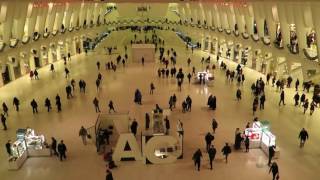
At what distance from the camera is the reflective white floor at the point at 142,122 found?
14272 millimetres

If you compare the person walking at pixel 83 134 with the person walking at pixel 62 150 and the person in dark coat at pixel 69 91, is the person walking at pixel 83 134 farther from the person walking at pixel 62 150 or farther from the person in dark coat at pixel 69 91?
the person in dark coat at pixel 69 91

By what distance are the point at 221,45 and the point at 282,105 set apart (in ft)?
68.7

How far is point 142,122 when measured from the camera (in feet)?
64.2

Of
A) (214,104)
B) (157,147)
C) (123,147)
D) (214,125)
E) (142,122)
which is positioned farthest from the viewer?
(214,104)

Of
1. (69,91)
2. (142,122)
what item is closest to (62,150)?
(142,122)

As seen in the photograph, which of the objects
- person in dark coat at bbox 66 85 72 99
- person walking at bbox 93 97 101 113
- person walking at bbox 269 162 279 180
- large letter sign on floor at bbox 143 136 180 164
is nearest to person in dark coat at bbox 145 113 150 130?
large letter sign on floor at bbox 143 136 180 164

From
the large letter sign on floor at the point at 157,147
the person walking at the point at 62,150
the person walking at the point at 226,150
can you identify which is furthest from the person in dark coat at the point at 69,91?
the person walking at the point at 226,150

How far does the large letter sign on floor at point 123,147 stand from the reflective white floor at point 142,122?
1.20 feet

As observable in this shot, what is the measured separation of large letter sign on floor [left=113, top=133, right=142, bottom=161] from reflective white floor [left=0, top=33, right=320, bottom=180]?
1.20 ft

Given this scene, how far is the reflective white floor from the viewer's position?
1427cm

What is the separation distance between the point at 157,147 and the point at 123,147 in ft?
4.64

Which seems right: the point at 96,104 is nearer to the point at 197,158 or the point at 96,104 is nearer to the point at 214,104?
the point at 214,104

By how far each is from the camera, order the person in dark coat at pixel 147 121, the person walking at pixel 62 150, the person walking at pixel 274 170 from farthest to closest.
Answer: the person in dark coat at pixel 147 121
the person walking at pixel 62 150
the person walking at pixel 274 170

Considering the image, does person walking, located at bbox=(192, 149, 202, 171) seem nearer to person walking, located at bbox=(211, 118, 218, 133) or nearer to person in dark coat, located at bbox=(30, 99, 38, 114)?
person walking, located at bbox=(211, 118, 218, 133)
